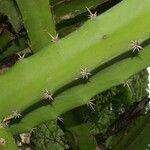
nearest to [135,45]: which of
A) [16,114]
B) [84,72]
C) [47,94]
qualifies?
[84,72]

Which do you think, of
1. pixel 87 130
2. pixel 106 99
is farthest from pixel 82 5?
pixel 106 99

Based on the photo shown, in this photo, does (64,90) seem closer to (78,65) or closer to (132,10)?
(78,65)

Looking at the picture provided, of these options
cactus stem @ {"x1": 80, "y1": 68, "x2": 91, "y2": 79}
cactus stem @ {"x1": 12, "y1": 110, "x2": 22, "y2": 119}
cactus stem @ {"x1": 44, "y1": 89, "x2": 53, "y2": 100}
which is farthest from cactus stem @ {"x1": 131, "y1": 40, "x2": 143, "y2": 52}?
cactus stem @ {"x1": 12, "y1": 110, "x2": 22, "y2": 119}

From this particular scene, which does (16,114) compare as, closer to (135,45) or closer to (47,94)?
(47,94)

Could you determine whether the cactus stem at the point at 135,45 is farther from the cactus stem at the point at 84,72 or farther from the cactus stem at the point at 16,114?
the cactus stem at the point at 16,114

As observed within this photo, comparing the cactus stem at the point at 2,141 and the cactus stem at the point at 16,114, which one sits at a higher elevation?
the cactus stem at the point at 16,114

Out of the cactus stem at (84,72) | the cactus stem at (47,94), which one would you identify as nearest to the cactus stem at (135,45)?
the cactus stem at (84,72)

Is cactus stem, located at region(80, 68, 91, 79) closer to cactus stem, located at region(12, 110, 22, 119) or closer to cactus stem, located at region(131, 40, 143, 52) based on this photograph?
cactus stem, located at region(131, 40, 143, 52)

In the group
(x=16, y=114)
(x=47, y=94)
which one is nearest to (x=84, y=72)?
(x=47, y=94)

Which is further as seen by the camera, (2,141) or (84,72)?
(2,141)

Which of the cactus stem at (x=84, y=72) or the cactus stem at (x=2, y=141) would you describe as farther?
the cactus stem at (x=2, y=141)

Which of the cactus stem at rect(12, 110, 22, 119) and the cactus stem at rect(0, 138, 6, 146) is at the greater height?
the cactus stem at rect(12, 110, 22, 119)
